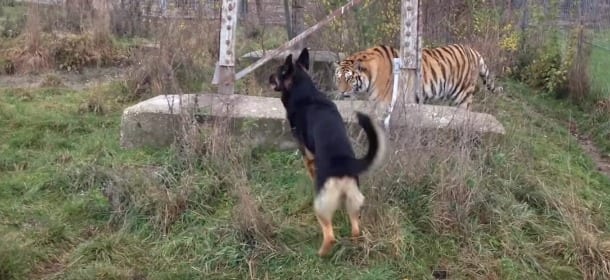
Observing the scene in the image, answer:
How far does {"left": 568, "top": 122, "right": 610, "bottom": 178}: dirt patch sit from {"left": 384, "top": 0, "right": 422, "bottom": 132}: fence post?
2085mm

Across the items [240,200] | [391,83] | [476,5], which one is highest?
[476,5]

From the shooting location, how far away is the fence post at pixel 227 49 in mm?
7262

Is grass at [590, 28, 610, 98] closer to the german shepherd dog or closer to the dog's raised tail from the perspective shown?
the german shepherd dog

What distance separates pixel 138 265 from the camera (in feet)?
15.7

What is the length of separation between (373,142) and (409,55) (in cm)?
262

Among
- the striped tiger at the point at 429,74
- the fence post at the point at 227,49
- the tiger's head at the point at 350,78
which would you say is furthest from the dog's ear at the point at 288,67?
the tiger's head at the point at 350,78

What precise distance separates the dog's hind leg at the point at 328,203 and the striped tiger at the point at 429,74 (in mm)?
2974

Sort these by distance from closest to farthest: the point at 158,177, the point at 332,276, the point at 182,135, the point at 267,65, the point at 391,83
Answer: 1. the point at 332,276
2. the point at 158,177
3. the point at 182,135
4. the point at 391,83
5. the point at 267,65

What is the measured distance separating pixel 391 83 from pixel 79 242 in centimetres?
399

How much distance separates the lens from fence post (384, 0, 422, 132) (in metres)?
6.81

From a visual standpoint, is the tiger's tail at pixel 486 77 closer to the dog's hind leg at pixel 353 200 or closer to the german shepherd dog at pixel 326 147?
the german shepherd dog at pixel 326 147

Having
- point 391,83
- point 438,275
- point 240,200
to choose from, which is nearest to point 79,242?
point 240,200

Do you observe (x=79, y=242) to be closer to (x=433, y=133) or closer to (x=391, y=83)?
(x=433, y=133)

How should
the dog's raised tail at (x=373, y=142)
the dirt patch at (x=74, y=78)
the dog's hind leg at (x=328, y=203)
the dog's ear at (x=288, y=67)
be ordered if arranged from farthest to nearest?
the dirt patch at (x=74, y=78)
the dog's ear at (x=288, y=67)
the dog's hind leg at (x=328, y=203)
the dog's raised tail at (x=373, y=142)
